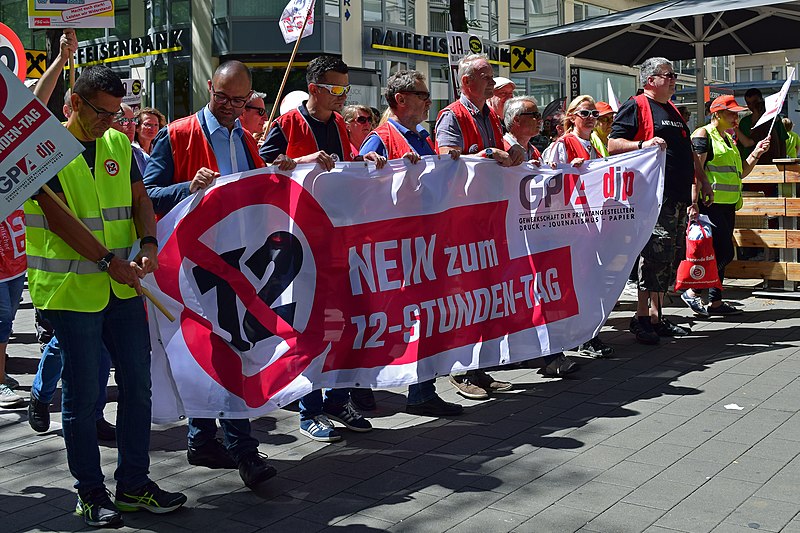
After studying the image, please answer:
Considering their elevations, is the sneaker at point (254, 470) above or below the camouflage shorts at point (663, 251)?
below

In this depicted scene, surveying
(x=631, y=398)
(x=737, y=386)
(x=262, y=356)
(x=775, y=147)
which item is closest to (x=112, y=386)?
(x=262, y=356)

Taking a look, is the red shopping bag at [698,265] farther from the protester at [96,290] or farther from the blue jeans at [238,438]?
the protester at [96,290]

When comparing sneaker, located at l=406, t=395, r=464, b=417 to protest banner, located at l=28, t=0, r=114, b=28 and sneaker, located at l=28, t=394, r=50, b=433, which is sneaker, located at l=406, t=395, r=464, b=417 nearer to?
sneaker, located at l=28, t=394, r=50, b=433

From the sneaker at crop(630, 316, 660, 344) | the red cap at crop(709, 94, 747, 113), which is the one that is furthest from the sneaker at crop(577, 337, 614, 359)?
the red cap at crop(709, 94, 747, 113)

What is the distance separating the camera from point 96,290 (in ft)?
14.5

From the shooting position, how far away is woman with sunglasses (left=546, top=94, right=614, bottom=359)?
7881 mm

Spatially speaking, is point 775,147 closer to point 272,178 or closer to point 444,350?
point 444,350

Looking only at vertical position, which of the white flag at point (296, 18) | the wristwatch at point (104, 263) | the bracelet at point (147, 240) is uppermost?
the white flag at point (296, 18)

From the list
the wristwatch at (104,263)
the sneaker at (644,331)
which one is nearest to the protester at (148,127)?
the sneaker at (644,331)

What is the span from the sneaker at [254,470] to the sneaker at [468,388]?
83.0 inches

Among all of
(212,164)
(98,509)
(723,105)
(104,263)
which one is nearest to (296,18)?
(723,105)

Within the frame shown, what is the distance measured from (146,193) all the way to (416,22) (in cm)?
2722

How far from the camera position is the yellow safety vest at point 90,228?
4.38 meters

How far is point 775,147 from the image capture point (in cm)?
1263
